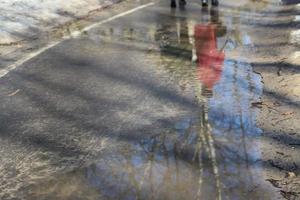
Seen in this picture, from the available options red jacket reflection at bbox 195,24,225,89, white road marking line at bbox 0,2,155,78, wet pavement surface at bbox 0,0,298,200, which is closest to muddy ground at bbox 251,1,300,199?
wet pavement surface at bbox 0,0,298,200

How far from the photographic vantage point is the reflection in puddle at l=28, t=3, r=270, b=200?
5.27m

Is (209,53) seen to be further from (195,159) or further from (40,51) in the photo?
(195,159)

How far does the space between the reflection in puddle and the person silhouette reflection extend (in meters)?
0.05

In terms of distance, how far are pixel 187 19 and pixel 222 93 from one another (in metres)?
6.40

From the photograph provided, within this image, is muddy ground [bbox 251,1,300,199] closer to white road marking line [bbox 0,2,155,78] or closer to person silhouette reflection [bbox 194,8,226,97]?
person silhouette reflection [bbox 194,8,226,97]

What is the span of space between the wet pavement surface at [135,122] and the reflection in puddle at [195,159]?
12 millimetres

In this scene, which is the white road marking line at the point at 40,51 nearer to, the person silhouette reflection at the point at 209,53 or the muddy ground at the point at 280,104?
the person silhouette reflection at the point at 209,53

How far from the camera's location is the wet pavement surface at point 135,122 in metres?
5.43

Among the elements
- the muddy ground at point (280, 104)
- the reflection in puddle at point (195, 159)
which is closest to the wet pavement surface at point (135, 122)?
the reflection in puddle at point (195, 159)

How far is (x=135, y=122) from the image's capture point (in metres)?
7.00

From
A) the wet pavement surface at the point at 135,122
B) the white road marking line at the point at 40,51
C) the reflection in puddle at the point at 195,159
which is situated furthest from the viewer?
the white road marking line at the point at 40,51

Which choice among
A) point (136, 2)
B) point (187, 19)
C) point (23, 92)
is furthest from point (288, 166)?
point (136, 2)

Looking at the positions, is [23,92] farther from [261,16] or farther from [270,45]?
[261,16]

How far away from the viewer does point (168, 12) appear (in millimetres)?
15391
